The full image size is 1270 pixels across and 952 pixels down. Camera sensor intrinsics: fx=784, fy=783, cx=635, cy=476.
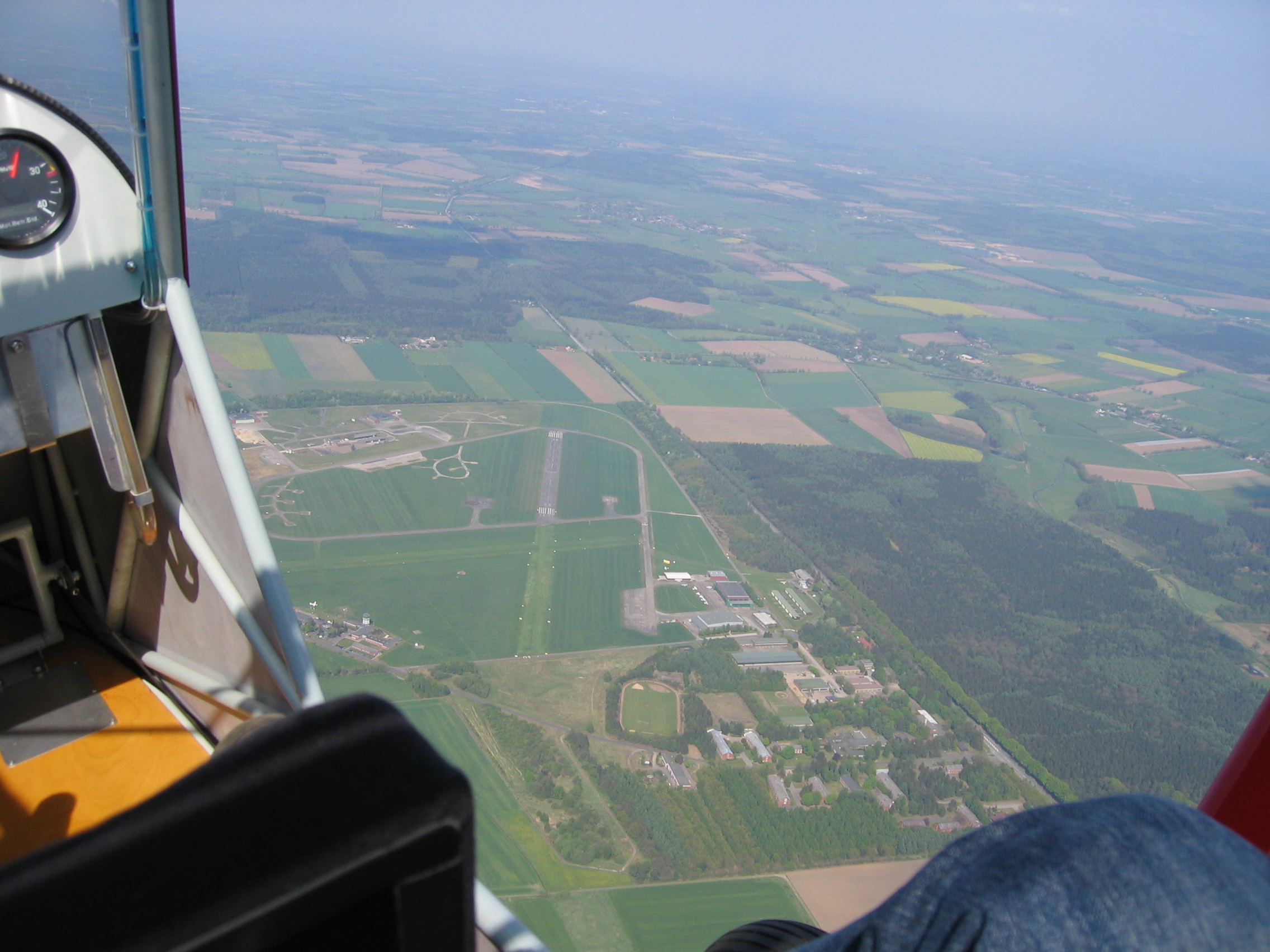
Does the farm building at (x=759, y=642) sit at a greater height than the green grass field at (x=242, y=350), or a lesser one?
lesser

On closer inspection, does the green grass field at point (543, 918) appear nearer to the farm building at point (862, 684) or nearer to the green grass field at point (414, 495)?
the farm building at point (862, 684)

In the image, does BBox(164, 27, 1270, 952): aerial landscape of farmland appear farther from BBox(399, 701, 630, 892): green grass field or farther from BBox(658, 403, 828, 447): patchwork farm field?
BBox(658, 403, 828, 447): patchwork farm field

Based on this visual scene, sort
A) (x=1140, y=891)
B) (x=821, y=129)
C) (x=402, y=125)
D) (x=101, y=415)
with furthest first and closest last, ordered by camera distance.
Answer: (x=821, y=129), (x=402, y=125), (x=101, y=415), (x=1140, y=891)

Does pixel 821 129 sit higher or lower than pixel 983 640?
higher

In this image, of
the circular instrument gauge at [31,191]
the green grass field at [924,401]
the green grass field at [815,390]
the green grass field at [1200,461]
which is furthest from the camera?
the green grass field at [924,401]

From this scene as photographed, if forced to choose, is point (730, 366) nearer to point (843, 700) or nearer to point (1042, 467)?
point (1042, 467)

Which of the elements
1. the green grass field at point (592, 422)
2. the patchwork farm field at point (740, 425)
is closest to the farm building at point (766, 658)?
the green grass field at point (592, 422)

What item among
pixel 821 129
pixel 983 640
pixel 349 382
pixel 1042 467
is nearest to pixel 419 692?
pixel 983 640

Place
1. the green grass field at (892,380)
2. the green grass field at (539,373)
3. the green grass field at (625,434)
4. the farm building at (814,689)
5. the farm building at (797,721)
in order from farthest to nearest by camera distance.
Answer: the green grass field at (892,380) < the green grass field at (539,373) < the green grass field at (625,434) < the farm building at (814,689) < the farm building at (797,721)
